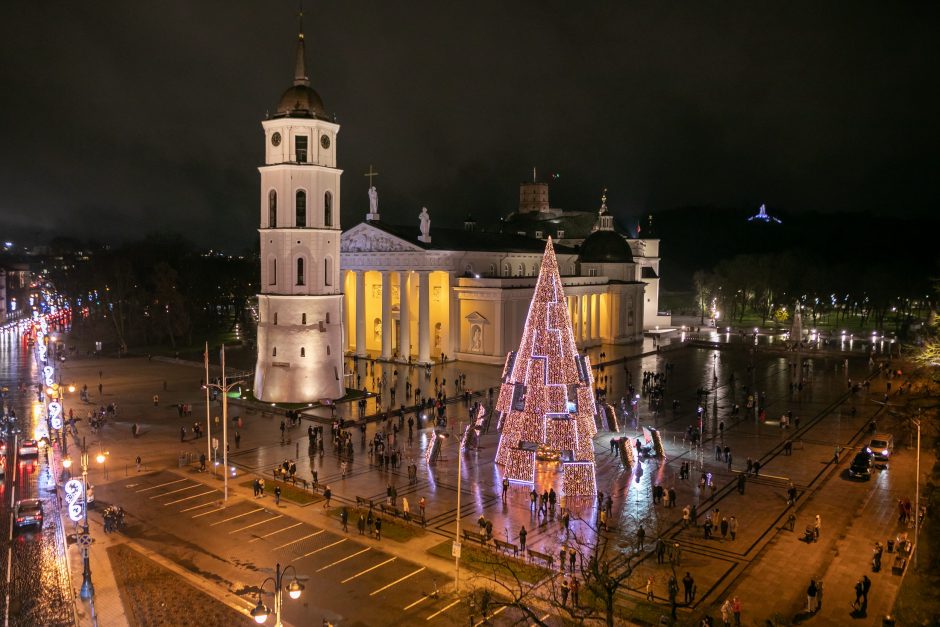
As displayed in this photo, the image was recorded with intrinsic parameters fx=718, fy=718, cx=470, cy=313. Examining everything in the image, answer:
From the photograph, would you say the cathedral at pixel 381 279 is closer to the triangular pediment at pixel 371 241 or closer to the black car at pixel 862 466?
the triangular pediment at pixel 371 241

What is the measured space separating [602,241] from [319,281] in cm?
4723

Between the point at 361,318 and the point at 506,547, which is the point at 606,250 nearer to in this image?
the point at 361,318

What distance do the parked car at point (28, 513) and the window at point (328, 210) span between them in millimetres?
23147

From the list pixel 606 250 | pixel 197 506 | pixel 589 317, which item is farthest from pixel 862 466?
pixel 606 250

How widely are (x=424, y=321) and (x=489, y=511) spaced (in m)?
36.3

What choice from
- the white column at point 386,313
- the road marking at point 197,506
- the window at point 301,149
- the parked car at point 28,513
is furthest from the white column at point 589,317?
the parked car at point 28,513

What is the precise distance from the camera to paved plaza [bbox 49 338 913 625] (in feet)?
64.5

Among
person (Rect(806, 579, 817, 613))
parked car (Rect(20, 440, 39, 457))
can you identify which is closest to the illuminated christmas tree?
person (Rect(806, 579, 817, 613))

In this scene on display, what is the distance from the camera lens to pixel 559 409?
27609 millimetres

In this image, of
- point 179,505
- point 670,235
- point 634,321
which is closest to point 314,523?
point 179,505

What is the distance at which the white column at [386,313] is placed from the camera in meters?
63.2

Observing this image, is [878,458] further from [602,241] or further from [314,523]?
[602,241]

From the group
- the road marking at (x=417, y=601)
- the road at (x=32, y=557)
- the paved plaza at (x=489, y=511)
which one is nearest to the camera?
the road at (x=32, y=557)

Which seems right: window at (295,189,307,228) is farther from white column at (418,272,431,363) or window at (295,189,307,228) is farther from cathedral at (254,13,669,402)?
white column at (418,272,431,363)
